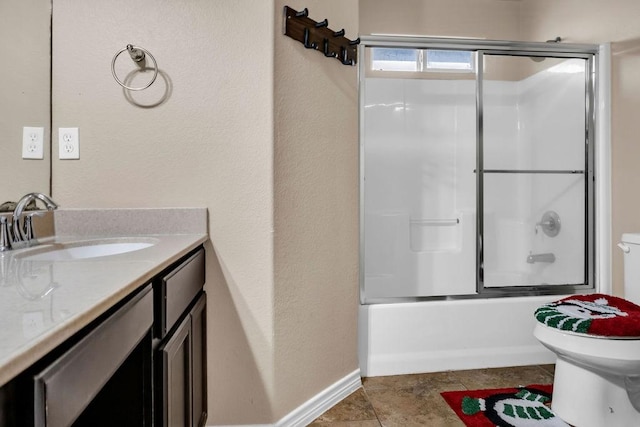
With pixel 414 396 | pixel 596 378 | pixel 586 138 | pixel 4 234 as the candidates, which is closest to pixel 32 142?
pixel 4 234

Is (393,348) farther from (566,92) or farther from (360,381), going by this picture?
(566,92)

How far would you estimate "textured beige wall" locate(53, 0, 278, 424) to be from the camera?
5.12 ft

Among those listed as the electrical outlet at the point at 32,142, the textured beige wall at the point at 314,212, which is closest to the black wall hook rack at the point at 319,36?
the textured beige wall at the point at 314,212

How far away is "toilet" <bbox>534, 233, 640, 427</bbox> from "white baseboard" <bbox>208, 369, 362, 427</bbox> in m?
0.89

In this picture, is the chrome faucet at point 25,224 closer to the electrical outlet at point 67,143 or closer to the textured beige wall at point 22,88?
the textured beige wall at point 22,88

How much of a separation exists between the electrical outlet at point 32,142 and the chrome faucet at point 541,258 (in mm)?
3161

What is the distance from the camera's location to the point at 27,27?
141cm

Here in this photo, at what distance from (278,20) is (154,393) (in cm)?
138

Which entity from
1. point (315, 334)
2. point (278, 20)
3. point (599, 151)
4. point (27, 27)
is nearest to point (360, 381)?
point (315, 334)

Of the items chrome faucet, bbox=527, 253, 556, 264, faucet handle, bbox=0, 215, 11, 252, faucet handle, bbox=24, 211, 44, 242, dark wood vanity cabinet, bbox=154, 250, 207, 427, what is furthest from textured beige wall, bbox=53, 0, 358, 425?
chrome faucet, bbox=527, 253, 556, 264

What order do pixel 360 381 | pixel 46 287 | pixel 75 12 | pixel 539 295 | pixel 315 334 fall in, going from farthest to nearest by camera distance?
1. pixel 539 295
2. pixel 360 381
3. pixel 315 334
4. pixel 75 12
5. pixel 46 287

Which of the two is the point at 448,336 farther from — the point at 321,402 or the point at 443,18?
the point at 443,18

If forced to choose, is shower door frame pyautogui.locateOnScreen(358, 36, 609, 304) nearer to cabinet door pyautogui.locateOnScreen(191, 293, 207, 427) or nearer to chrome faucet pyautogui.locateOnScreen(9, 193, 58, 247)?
cabinet door pyautogui.locateOnScreen(191, 293, 207, 427)

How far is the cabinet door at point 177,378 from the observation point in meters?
1.00
